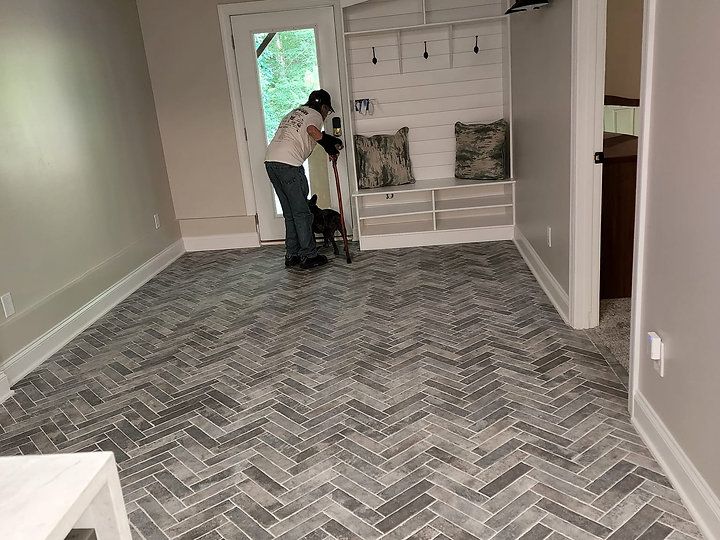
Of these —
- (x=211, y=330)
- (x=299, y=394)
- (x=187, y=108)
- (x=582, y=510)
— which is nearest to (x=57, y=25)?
(x=187, y=108)

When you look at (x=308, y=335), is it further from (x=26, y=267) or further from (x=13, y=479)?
(x=13, y=479)

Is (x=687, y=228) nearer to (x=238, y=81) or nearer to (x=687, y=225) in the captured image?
(x=687, y=225)

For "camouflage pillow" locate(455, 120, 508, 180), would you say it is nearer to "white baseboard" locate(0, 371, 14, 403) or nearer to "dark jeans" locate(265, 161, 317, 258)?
"dark jeans" locate(265, 161, 317, 258)

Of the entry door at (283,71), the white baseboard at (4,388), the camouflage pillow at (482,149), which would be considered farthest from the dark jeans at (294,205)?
the white baseboard at (4,388)

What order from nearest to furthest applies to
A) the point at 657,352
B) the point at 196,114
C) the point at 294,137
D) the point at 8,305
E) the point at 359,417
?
the point at 657,352 < the point at 359,417 < the point at 8,305 < the point at 294,137 < the point at 196,114

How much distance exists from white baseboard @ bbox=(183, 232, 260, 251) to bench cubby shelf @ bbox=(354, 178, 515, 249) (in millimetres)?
1202

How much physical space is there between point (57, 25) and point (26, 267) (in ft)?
5.99

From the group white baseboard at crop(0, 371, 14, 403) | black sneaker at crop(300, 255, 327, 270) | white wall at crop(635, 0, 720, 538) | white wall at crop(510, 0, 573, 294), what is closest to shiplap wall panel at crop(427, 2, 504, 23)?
white wall at crop(510, 0, 573, 294)

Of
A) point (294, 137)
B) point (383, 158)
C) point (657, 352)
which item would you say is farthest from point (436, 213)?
point (657, 352)

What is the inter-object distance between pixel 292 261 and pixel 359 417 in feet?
9.00

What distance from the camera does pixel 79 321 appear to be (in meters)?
4.31

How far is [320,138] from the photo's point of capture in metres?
5.04

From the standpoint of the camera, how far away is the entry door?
5582 millimetres

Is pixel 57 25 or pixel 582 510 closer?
pixel 582 510
